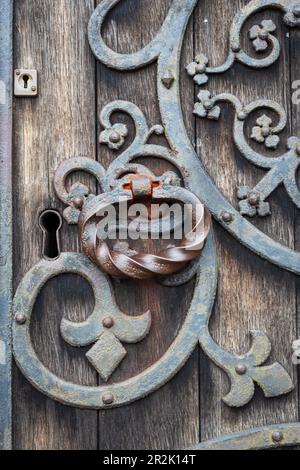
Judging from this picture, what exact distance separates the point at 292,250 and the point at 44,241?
1.37ft

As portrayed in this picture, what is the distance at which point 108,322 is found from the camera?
1.42 meters

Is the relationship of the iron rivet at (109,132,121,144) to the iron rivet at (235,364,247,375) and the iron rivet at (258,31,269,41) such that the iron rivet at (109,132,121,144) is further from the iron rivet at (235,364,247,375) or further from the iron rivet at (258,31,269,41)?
the iron rivet at (235,364,247,375)

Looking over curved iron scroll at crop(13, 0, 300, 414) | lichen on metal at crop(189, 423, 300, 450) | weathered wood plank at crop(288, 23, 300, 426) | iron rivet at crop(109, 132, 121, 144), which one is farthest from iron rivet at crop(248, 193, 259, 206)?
lichen on metal at crop(189, 423, 300, 450)

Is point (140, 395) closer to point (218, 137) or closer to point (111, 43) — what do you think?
point (218, 137)

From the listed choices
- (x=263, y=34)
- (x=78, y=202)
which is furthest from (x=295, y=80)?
(x=78, y=202)

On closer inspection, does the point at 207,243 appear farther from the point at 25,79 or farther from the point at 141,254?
the point at 25,79

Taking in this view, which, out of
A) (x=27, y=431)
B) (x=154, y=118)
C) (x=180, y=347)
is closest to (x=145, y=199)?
(x=154, y=118)

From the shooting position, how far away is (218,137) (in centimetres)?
148

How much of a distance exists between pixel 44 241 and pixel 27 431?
316mm

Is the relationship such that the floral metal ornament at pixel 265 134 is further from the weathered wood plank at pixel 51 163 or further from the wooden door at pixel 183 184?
the weathered wood plank at pixel 51 163

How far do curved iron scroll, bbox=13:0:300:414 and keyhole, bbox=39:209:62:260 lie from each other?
0.07 ft

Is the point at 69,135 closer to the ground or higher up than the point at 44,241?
higher up

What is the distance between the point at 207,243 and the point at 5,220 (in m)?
0.34
